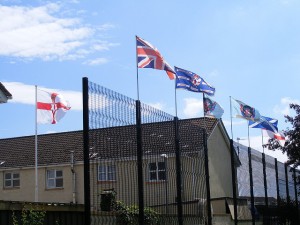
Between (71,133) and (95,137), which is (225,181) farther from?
(95,137)

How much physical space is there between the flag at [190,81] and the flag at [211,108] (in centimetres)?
65

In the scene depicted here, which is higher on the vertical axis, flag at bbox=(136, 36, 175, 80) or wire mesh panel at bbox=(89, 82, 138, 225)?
flag at bbox=(136, 36, 175, 80)

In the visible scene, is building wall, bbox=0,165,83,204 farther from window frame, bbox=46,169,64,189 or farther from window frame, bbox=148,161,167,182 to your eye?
window frame, bbox=148,161,167,182

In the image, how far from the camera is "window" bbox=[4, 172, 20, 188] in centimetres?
4050

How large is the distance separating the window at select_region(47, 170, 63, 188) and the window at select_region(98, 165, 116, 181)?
30156 mm

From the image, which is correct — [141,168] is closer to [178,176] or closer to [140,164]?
[140,164]

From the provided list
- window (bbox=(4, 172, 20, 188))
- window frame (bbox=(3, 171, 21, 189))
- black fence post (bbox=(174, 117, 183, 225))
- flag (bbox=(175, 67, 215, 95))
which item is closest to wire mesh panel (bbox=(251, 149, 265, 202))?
flag (bbox=(175, 67, 215, 95))

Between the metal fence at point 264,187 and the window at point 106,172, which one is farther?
the metal fence at point 264,187

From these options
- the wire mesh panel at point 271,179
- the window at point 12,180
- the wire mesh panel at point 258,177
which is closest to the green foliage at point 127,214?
the wire mesh panel at point 258,177

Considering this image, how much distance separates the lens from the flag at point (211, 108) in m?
17.6

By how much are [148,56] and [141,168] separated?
3352 mm

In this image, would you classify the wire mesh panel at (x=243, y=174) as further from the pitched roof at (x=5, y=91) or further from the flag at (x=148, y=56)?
the pitched roof at (x=5, y=91)

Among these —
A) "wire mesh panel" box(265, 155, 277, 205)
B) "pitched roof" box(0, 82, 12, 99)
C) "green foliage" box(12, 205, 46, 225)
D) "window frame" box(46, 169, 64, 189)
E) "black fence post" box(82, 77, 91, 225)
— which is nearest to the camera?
"green foliage" box(12, 205, 46, 225)

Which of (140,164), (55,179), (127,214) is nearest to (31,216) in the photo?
(127,214)
